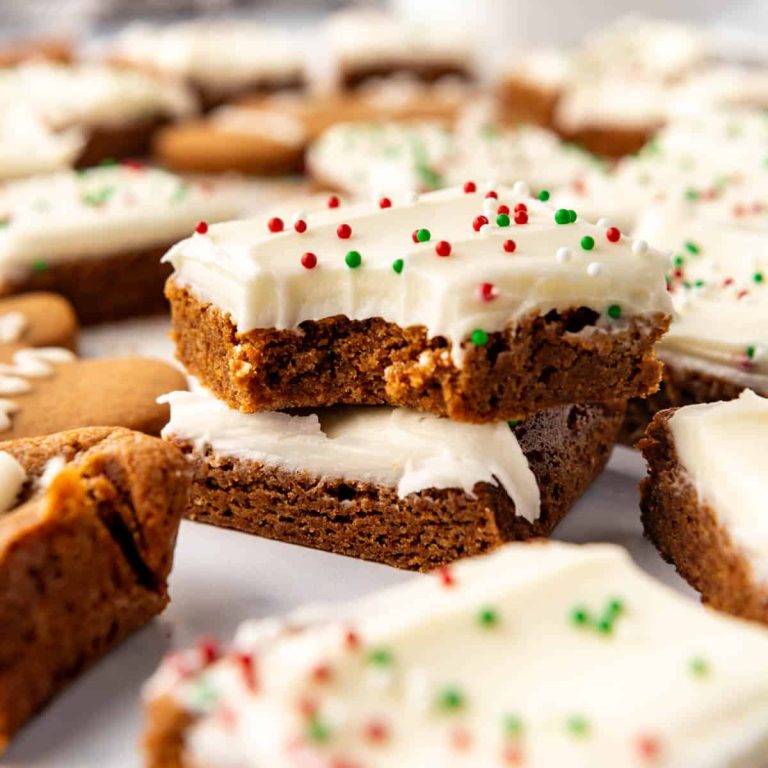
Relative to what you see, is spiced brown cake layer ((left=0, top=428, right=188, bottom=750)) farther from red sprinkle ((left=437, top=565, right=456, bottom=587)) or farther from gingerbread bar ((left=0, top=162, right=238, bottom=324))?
gingerbread bar ((left=0, top=162, right=238, bottom=324))

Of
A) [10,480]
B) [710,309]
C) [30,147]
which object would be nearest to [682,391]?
[710,309]

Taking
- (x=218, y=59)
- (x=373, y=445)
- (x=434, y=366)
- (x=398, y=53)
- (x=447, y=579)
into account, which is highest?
(x=434, y=366)

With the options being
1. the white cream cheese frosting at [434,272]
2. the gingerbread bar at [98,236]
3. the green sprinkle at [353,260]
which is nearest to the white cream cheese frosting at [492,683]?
the white cream cheese frosting at [434,272]

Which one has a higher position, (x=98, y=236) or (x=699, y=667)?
(x=699, y=667)

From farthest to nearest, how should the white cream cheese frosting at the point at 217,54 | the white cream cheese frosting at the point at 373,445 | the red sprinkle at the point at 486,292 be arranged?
the white cream cheese frosting at the point at 217,54
the white cream cheese frosting at the point at 373,445
the red sprinkle at the point at 486,292

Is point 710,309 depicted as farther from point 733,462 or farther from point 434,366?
point 434,366

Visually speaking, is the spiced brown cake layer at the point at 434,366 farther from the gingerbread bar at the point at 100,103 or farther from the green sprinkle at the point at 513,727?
the gingerbread bar at the point at 100,103

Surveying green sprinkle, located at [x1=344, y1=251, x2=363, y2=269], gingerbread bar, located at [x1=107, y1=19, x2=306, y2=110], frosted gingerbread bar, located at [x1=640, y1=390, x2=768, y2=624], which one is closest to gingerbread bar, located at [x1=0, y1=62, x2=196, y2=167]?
gingerbread bar, located at [x1=107, y1=19, x2=306, y2=110]
